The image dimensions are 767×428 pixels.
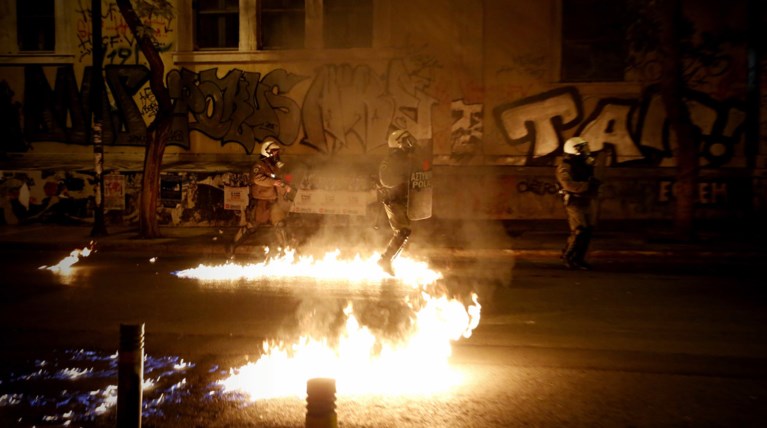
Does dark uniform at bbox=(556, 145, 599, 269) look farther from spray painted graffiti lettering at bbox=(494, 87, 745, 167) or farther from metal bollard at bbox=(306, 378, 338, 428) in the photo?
metal bollard at bbox=(306, 378, 338, 428)

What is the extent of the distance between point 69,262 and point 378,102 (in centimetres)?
814

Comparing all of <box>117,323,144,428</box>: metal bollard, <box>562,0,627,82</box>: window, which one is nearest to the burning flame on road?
<box>117,323,144,428</box>: metal bollard

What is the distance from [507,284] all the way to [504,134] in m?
7.54

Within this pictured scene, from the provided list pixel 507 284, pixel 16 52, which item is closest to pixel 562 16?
pixel 507 284

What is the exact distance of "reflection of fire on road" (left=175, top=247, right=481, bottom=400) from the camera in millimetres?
5254

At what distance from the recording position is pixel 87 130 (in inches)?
712

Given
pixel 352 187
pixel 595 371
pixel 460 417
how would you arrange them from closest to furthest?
pixel 460 417, pixel 595 371, pixel 352 187

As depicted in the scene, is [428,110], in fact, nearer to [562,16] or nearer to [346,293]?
[562,16]

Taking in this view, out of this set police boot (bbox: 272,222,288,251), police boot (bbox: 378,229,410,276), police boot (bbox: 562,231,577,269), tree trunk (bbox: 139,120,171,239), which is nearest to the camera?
police boot (bbox: 378,229,410,276)

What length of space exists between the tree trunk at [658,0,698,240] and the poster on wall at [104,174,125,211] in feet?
39.5

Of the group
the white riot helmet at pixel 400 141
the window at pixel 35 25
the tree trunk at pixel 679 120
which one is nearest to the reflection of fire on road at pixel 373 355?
the white riot helmet at pixel 400 141

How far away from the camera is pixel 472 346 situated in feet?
20.8

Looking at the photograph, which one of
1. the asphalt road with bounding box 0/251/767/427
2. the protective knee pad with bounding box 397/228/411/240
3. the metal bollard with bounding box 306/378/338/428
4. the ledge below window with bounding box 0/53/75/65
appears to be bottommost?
the asphalt road with bounding box 0/251/767/427

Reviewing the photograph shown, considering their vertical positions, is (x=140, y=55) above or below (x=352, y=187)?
above
